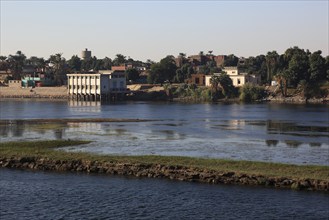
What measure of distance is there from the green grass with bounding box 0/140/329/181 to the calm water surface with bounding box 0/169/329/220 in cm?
409

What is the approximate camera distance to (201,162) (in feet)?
166

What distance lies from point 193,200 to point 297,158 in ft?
65.0

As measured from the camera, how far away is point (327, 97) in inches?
6969

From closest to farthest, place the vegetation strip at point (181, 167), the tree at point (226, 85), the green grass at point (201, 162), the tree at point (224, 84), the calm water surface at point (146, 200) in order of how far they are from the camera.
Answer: the calm water surface at point (146, 200) → the vegetation strip at point (181, 167) → the green grass at point (201, 162) → the tree at point (224, 84) → the tree at point (226, 85)

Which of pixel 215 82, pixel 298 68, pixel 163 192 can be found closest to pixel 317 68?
pixel 298 68

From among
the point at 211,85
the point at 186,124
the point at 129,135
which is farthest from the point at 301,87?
the point at 129,135

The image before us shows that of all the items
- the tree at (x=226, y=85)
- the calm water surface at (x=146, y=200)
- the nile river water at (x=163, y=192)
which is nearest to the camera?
the calm water surface at (x=146, y=200)

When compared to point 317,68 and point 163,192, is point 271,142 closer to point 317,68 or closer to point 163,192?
point 163,192

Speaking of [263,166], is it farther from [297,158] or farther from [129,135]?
[129,135]

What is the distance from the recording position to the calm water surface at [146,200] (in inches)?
1444

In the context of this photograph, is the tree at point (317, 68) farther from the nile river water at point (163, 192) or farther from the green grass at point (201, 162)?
the green grass at point (201, 162)

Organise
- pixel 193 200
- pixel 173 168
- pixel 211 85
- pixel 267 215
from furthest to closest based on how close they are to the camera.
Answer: pixel 211 85 < pixel 173 168 < pixel 193 200 < pixel 267 215

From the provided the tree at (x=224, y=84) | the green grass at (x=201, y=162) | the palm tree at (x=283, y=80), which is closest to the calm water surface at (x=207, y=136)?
the green grass at (x=201, y=162)

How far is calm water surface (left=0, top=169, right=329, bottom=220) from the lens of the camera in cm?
3669
